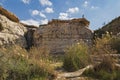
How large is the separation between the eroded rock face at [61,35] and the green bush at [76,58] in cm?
449

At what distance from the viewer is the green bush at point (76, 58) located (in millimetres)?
9102

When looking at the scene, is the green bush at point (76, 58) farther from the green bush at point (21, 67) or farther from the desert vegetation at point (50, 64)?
the green bush at point (21, 67)

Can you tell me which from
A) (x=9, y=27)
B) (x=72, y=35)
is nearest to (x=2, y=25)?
(x=9, y=27)

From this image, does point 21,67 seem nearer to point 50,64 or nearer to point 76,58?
point 50,64

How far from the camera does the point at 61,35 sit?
1433 cm

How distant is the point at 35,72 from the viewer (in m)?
7.75

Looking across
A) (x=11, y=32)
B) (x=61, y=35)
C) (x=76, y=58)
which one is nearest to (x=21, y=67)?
(x=76, y=58)

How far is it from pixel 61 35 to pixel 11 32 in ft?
8.14

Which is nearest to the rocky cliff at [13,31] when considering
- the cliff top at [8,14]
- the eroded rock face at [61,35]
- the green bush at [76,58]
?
the cliff top at [8,14]

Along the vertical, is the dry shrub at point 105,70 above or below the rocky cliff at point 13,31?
below

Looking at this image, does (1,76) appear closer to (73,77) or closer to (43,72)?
(43,72)

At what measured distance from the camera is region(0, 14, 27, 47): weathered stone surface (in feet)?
42.1

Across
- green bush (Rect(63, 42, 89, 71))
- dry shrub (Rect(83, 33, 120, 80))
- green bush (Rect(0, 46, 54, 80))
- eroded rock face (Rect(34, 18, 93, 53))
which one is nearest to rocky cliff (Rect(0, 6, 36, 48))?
eroded rock face (Rect(34, 18, 93, 53))

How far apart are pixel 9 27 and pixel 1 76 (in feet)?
22.9
